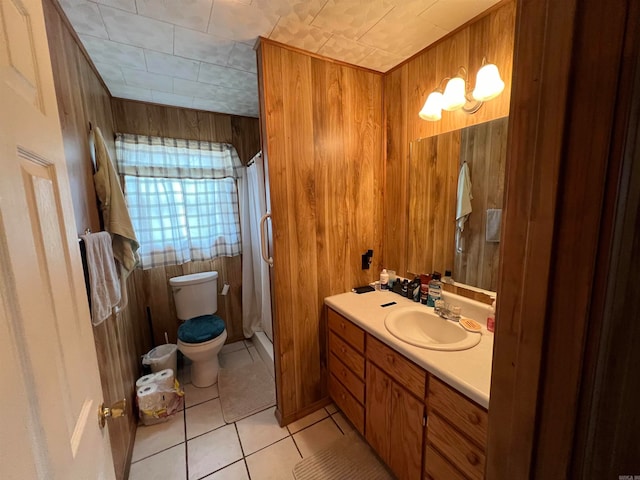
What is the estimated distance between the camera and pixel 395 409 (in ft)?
4.09

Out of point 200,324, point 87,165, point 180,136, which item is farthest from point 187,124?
point 200,324

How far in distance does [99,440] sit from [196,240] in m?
1.95

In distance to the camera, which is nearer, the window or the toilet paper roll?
the toilet paper roll

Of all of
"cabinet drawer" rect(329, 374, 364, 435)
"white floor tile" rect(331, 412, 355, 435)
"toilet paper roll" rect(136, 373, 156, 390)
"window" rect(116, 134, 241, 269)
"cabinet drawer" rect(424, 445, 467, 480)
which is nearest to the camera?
"cabinet drawer" rect(424, 445, 467, 480)

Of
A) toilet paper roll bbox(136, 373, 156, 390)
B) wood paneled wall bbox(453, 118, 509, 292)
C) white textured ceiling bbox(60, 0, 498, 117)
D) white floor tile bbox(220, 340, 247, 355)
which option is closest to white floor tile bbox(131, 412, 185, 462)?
toilet paper roll bbox(136, 373, 156, 390)

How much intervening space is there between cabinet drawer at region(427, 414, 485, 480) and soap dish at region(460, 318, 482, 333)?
45 centimetres

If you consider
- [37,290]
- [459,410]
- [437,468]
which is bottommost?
[437,468]

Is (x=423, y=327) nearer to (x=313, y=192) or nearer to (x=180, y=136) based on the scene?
(x=313, y=192)

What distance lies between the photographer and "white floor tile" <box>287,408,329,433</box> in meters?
1.73

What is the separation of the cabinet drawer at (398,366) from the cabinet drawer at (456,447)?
0.12 metres

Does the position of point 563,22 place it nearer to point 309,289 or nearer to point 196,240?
point 309,289

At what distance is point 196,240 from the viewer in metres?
2.45

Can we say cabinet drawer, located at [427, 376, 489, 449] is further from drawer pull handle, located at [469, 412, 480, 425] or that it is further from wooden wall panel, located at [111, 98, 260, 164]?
wooden wall panel, located at [111, 98, 260, 164]

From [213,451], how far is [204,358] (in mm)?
670
